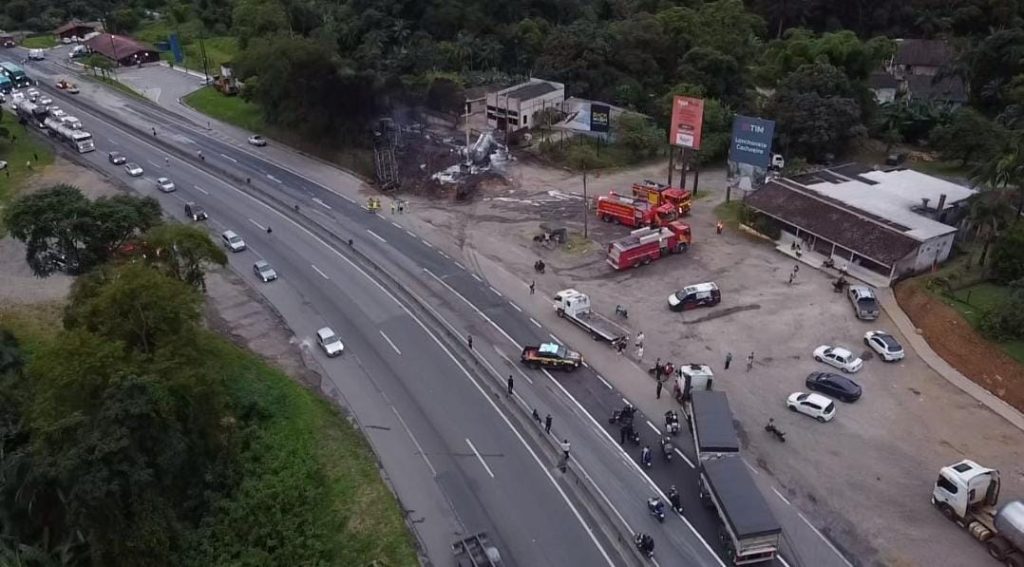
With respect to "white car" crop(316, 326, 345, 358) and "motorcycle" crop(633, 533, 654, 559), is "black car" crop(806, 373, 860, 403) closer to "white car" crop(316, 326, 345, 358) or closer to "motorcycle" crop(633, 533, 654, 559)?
"motorcycle" crop(633, 533, 654, 559)

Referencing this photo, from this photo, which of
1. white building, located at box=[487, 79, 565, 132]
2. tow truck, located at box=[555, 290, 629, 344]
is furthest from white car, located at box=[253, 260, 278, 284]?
white building, located at box=[487, 79, 565, 132]

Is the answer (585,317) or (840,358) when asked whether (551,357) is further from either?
(840,358)

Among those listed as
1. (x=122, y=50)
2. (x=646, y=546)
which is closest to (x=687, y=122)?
(x=646, y=546)

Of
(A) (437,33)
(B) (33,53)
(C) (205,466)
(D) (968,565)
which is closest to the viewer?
(D) (968,565)

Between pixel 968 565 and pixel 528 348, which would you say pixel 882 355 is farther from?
pixel 528 348

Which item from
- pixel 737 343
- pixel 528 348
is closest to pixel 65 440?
pixel 528 348

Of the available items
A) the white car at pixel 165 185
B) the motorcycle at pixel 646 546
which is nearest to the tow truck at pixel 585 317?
the motorcycle at pixel 646 546
